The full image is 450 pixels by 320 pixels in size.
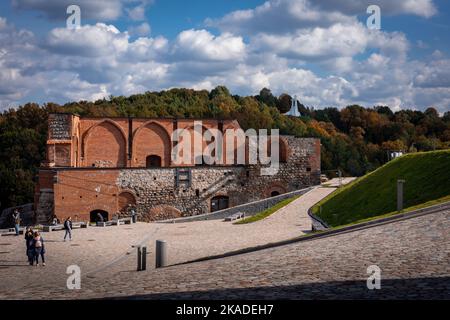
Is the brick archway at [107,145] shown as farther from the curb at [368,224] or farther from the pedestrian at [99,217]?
the curb at [368,224]

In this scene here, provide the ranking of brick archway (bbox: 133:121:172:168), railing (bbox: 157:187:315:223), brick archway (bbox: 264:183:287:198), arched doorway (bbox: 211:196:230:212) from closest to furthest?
railing (bbox: 157:187:315:223) < arched doorway (bbox: 211:196:230:212) < brick archway (bbox: 264:183:287:198) < brick archway (bbox: 133:121:172:168)

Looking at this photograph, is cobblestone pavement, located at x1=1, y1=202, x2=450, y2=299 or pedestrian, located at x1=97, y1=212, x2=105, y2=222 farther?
pedestrian, located at x1=97, y1=212, x2=105, y2=222

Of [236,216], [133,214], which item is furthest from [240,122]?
[236,216]

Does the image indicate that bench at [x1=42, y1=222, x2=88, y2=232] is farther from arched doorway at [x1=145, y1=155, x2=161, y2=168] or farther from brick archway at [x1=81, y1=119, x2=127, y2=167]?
arched doorway at [x1=145, y1=155, x2=161, y2=168]

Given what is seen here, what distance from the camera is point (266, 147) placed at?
3703 centimetres

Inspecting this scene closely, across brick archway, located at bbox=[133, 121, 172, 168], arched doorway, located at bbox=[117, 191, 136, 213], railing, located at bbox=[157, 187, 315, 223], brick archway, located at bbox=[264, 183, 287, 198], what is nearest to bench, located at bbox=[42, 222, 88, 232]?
railing, located at bbox=[157, 187, 315, 223]

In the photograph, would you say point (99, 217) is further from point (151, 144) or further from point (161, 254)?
point (161, 254)

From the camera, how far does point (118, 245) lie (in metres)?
19.1

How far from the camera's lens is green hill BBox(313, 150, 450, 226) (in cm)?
1736

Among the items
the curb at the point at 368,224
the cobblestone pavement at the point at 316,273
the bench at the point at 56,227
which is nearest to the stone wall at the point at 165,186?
the bench at the point at 56,227

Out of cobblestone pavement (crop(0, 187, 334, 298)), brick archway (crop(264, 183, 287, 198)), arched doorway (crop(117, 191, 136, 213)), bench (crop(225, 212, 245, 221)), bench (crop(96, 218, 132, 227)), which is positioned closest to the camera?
cobblestone pavement (crop(0, 187, 334, 298))

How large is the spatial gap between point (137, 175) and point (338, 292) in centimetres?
2748

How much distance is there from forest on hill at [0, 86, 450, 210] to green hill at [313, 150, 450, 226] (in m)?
31.7
